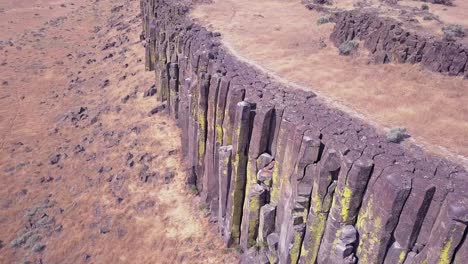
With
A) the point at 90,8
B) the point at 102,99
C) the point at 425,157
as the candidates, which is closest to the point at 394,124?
the point at 425,157

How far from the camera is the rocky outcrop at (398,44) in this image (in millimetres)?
25766

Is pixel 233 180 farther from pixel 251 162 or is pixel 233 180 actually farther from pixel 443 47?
pixel 443 47

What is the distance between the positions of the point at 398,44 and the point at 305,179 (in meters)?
17.0

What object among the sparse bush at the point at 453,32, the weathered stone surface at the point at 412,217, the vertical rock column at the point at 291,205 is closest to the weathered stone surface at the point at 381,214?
the weathered stone surface at the point at 412,217

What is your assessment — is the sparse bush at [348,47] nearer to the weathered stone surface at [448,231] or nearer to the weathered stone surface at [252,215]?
the weathered stone surface at [252,215]

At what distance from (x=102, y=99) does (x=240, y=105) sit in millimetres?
26060

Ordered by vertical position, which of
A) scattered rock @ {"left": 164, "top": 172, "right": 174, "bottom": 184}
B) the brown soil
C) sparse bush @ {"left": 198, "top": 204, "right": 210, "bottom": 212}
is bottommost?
sparse bush @ {"left": 198, "top": 204, "right": 210, "bottom": 212}

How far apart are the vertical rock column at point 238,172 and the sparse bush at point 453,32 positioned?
1831 centimetres

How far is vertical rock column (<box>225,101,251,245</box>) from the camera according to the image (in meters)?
20.1

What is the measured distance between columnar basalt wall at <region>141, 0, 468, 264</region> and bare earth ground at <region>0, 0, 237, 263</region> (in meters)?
2.80

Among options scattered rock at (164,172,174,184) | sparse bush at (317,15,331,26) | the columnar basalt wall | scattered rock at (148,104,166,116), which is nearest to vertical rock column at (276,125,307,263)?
the columnar basalt wall

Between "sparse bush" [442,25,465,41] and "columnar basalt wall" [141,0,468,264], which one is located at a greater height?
"sparse bush" [442,25,465,41]

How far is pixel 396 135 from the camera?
1719 cm

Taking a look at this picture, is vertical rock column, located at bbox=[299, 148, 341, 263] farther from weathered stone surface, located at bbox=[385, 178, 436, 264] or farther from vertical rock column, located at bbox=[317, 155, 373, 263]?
weathered stone surface, located at bbox=[385, 178, 436, 264]
